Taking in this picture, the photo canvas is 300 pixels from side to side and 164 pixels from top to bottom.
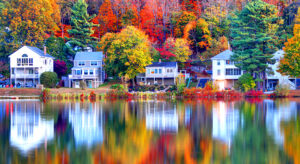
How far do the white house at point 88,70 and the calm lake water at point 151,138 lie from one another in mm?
40099

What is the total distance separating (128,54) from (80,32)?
751 inches

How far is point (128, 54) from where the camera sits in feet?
245

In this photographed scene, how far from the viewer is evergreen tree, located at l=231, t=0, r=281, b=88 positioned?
6831 cm

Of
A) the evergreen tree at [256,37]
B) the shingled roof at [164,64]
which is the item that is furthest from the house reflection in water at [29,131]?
the shingled roof at [164,64]

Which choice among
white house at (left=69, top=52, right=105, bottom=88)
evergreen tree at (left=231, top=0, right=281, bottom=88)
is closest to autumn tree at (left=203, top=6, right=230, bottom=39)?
evergreen tree at (left=231, top=0, right=281, bottom=88)

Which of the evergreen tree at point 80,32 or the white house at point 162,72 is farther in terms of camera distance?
the evergreen tree at point 80,32

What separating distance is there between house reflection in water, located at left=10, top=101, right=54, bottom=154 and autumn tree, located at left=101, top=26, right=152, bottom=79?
115 ft

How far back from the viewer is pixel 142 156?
2180cm

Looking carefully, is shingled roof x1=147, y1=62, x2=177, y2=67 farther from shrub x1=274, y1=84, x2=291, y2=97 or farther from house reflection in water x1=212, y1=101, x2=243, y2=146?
house reflection in water x1=212, y1=101, x2=243, y2=146

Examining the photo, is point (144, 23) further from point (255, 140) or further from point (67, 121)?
point (255, 140)

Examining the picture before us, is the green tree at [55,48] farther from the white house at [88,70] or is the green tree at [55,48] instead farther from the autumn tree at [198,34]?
the autumn tree at [198,34]

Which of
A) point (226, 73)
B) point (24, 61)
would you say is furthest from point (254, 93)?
point (24, 61)

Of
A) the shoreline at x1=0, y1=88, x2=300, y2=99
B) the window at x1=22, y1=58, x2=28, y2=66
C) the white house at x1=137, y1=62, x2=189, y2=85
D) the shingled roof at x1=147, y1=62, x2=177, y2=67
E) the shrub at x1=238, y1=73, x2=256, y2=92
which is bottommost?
the shoreline at x1=0, y1=88, x2=300, y2=99

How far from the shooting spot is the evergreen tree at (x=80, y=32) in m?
88.4
